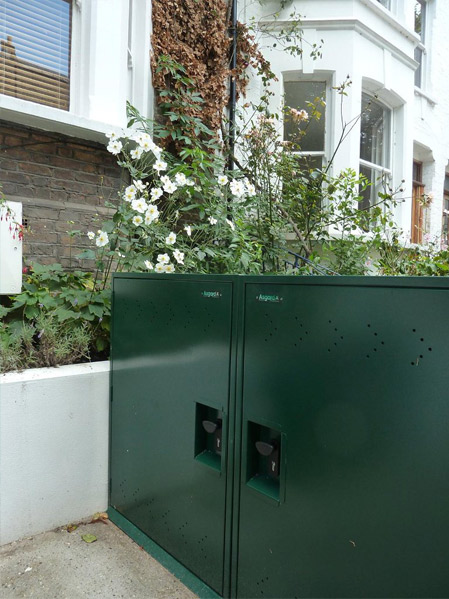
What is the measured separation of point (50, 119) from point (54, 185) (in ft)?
1.57

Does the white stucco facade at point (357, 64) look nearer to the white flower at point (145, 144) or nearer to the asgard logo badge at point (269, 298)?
the white flower at point (145, 144)

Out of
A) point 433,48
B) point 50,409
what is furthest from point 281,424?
point 433,48

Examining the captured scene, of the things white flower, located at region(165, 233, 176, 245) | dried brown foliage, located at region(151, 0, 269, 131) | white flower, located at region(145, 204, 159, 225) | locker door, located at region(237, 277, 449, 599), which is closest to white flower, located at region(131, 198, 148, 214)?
white flower, located at region(145, 204, 159, 225)

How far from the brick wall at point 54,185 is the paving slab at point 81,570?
1911 mm

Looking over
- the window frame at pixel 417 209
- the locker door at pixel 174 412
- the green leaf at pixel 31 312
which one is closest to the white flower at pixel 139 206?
the locker door at pixel 174 412

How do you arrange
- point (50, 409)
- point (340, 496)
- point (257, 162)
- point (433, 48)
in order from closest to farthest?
point (340, 496) → point (50, 409) → point (257, 162) → point (433, 48)

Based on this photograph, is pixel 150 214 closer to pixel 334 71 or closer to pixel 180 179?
pixel 180 179

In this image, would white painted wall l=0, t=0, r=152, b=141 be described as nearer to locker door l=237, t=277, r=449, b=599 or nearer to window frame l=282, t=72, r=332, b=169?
locker door l=237, t=277, r=449, b=599

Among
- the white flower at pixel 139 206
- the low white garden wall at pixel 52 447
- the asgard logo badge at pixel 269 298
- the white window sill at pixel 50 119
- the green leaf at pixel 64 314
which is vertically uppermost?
the white window sill at pixel 50 119

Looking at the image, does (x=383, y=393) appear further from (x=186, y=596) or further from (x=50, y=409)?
(x=50, y=409)

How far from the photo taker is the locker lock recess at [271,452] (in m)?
1.78

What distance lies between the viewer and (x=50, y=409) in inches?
98.2

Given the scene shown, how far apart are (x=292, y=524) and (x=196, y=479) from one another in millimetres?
548

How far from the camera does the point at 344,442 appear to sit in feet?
4.99
